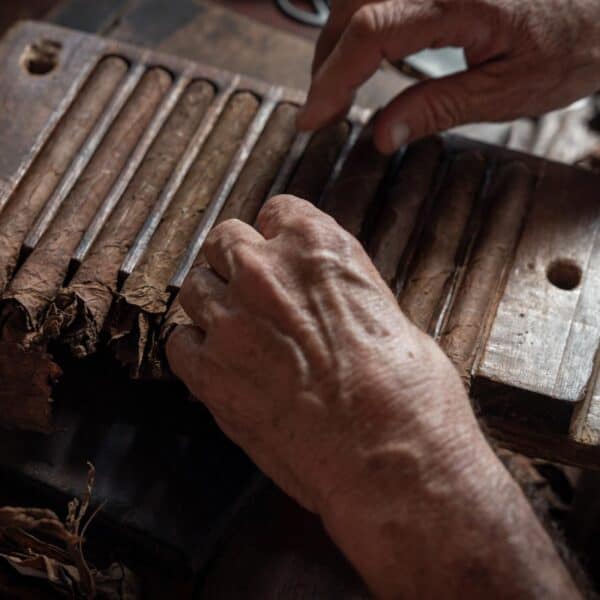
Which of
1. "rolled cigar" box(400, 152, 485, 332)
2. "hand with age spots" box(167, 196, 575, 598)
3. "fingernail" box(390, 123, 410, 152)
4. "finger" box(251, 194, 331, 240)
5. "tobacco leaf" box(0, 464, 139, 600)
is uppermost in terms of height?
"fingernail" box(390, 123, 410, 152)

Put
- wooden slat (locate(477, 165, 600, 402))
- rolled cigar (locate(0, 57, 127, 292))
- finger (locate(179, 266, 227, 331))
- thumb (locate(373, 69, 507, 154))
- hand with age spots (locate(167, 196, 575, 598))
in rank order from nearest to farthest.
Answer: hand with age spots (locate(167, 196, 575, 598)), finger (locate(179, 266, 227, 331)), wooden slat (locate(477, 165, 600, 402)), rolled cigar (locate(0, 57, 127, 292)), thumb (locate(373, 69, 507, 154))

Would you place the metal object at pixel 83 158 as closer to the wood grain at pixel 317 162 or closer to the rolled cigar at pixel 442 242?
the wood grain at pixel 317 162

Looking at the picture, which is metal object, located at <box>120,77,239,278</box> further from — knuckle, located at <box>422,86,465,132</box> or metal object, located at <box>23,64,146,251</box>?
knuckle, located at <box>422,86,465,132</box>

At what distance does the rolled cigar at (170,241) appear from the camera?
131cm

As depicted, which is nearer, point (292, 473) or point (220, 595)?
point (292, 473)

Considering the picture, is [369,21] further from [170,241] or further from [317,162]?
[170,241]

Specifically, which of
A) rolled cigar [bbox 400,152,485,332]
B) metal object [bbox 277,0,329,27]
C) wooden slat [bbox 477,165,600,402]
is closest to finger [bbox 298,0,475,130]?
rolled cigar [bbox 400,152,485,332]

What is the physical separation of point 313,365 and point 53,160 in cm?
68

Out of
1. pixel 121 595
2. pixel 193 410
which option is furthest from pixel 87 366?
pixel 121 595

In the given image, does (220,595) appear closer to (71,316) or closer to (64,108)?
(71,316)

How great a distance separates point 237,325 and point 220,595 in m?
0.47

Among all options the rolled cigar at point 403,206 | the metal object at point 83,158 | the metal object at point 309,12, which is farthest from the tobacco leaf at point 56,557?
the metal object at point 309,12

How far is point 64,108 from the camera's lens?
160cm

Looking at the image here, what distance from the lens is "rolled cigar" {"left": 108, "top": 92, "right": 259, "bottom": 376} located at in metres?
1.31
